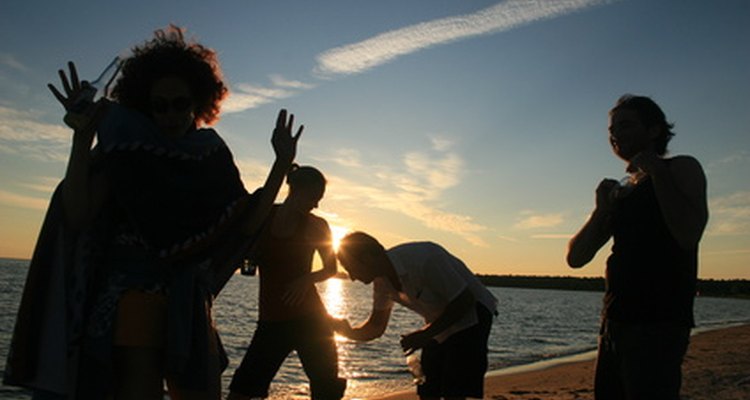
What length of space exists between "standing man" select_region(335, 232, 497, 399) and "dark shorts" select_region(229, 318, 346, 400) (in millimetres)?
181

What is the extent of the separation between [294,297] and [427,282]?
92 centimetres

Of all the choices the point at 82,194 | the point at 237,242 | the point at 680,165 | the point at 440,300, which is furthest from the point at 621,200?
the point at 82,194

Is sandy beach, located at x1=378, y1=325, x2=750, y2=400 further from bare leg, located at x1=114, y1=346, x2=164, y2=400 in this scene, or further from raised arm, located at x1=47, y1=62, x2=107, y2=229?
raised arm, located at x1=47, y1=62, x2=107, y2=229

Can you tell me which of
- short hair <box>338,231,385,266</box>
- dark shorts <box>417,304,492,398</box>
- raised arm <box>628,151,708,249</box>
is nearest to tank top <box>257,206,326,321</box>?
short hair <box>338,231,385,266</box>

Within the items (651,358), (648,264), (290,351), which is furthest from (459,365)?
(648,264)

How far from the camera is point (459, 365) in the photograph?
4.34 metres

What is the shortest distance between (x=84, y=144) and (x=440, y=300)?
273 cm

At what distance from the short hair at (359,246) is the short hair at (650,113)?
1.60m

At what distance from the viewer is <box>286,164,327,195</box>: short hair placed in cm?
428

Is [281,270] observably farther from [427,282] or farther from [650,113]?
[650,113]

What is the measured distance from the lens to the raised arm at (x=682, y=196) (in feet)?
10.3

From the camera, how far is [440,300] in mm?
4398

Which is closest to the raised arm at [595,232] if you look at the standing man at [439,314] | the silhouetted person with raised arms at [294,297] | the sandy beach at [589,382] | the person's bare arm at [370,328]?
the standing man at [439,314]

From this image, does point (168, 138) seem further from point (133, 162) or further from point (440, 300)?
point (440, 300)
